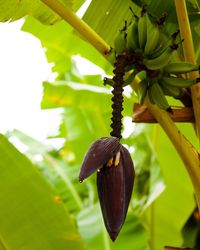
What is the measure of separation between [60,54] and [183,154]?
85 centimetres

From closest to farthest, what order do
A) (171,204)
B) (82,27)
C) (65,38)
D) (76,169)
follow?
1. (82,27)
2. (65,38)
3. (171,204)
4. (76,169)

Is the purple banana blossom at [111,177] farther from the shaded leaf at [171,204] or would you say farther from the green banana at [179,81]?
the shaded leaf at [171,204]

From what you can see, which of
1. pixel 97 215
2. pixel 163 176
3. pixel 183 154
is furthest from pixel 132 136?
pixel 183 154

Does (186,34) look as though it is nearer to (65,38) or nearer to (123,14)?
(123,14)

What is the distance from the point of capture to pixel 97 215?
137cm

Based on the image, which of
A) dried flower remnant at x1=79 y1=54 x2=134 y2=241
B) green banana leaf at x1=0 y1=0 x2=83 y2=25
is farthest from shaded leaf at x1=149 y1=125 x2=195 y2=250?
dried flower remnant at x1=79 y1=54 x2=134 y2=241

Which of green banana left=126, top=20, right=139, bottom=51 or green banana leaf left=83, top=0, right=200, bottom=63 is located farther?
green banana leaf left=83, top=0, right=200, bottom=63

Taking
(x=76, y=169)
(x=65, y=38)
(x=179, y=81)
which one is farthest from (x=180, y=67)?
(x=76, y=169)

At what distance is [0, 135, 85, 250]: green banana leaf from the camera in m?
0.94

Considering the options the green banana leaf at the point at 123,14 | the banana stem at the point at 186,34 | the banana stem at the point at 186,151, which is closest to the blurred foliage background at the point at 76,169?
the green banana leaf at the point at 123,14

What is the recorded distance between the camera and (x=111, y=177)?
0.57 m

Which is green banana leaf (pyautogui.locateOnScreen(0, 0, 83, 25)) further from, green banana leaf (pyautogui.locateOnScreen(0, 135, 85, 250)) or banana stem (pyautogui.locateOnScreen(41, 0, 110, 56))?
green banana leaf (pyautogui.locateOnScreen(0, 135, 85, 250))

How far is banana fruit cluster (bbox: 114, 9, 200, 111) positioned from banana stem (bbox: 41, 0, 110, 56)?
0.24 ft

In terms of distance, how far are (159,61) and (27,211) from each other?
44cm
